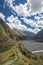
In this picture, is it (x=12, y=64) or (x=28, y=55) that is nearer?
(x=12, y=64)

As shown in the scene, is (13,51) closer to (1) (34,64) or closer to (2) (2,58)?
(2) (2,58)

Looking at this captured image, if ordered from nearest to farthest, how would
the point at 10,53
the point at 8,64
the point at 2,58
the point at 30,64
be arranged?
the point at 8,64 < the point at 2,58 < the point at 10,53 < the point at 30,64

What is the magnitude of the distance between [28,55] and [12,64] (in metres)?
14.2

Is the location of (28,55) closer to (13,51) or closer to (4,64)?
(13,51)

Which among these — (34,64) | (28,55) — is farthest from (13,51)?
(28,55)

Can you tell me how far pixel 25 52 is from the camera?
3284 cm

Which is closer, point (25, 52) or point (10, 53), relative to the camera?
point (10, 53)

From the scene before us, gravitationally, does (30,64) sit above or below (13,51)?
below

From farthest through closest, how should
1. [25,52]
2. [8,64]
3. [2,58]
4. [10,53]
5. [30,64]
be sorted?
[25,52]
[30,64]
[10,53]
[2,58]
[8,64]

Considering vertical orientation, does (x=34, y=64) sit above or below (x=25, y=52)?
below

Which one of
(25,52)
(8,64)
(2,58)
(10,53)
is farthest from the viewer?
(25,52)

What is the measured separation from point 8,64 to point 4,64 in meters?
0.49

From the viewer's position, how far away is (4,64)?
1916 cm

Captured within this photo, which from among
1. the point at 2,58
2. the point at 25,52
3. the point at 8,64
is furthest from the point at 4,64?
the point at 25,52
